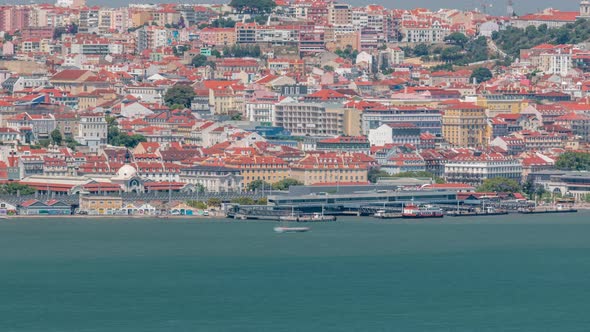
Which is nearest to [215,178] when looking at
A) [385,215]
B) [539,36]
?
[385,215]

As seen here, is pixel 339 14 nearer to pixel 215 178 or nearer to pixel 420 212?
pixel 215 178

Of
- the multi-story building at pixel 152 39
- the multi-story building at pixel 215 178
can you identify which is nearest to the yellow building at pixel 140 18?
the multi-story building at pixel 152 39

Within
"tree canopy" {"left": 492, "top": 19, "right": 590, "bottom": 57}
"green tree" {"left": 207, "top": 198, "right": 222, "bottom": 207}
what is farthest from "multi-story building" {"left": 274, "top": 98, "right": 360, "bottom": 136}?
"tree canopy" {"left": 492, "top": 19, "right": 590, "bottom": 57}

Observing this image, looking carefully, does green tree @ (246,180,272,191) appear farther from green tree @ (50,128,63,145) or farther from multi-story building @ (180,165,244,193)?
green tree @ (50,128,63,145)

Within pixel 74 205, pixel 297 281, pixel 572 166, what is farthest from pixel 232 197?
→ pixel 297 281

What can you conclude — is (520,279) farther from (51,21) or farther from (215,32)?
(51,21)

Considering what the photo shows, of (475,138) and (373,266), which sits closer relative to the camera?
(373,266)

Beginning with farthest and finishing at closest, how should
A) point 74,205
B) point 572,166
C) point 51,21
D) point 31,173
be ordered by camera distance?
point 51,21, point 572,166, point 31,173, point 74,205
